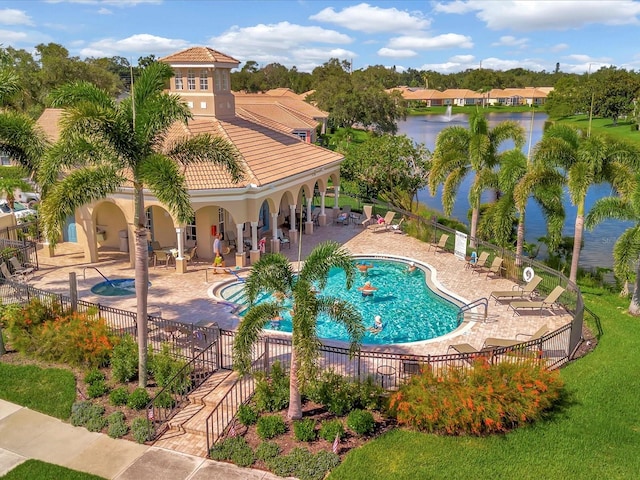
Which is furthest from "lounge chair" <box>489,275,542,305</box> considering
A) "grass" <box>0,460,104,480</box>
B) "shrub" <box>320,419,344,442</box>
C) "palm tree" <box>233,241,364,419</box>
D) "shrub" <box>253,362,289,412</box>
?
"grass" <box>0,460,104,480</box>

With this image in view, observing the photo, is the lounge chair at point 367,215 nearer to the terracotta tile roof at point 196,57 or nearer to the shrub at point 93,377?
the terracotta tile roof at point 196,57

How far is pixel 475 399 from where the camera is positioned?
12266mm

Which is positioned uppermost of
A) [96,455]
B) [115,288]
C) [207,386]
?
[115,288]

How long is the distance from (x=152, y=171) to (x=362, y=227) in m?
20.5

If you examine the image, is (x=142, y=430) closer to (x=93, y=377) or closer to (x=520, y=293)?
(x=93, y=377)

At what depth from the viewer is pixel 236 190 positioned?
931 inches

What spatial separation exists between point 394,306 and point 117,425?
443 inches

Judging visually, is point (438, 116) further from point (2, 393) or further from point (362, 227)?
point (2, 393)

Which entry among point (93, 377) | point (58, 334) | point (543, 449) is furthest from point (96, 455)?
point (543, 449)

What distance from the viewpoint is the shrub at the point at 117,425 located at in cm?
1248

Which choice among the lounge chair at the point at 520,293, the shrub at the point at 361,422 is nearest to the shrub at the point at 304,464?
the shrub at the point at 361,422

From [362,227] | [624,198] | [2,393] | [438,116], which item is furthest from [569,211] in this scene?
[438,116]

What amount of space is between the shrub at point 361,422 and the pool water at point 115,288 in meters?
11.8

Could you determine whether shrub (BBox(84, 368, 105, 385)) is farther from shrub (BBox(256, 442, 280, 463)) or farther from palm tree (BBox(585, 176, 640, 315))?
palm tree (BBox(585, 176, 640, 315))
